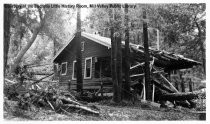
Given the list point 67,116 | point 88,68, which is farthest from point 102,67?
point 67,116

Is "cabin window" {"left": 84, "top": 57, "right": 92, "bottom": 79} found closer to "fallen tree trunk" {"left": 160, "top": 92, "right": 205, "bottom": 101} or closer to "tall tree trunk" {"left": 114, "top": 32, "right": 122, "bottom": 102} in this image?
"tall tree trunk" {"left": 114, "top": 32, "right": 122, "bottom": 102}

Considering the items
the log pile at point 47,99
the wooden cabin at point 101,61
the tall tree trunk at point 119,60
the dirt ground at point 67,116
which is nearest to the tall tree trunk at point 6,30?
the log pile at point 47,99

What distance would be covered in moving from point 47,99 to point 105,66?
10120 millimetres

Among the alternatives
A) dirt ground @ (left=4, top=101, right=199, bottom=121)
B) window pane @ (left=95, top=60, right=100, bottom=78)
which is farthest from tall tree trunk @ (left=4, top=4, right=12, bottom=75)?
window pane @ (left=95, top=60, right=100, bottom=78)

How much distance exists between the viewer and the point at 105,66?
1805 cm

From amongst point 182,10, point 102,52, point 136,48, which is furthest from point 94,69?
point 182,10

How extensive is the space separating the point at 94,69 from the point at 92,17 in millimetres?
7193

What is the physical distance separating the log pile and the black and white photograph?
0.03 meters

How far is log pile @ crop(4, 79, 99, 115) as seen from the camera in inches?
310

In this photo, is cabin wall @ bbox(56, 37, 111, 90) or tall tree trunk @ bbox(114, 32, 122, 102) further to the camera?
cabin wall @ bbox(56, 37, 111, 90)

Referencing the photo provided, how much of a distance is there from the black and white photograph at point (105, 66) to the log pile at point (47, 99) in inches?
1.4

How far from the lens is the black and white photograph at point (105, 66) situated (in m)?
7.92

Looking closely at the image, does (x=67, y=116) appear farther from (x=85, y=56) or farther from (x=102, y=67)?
(x=85, y=56)

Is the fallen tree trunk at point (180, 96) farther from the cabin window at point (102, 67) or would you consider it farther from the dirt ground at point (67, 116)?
the cabin window at point (102, 67)
